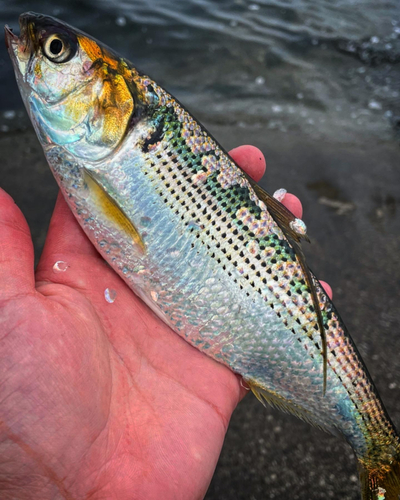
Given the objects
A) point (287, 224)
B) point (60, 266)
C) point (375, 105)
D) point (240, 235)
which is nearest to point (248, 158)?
point (287, 224)

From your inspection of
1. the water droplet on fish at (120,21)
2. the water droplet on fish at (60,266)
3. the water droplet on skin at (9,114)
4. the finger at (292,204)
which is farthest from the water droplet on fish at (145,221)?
the water droplet on fish at (120,21)

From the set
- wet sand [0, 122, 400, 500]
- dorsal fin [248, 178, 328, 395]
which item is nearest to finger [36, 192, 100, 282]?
dorsal fin [248, 178, 328, 395]

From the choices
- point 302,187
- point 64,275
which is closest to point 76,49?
point 64,275

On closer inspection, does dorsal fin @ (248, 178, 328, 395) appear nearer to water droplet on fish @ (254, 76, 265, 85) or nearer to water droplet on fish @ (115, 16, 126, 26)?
water droplet on fish @ (254, 76, 265, 85)

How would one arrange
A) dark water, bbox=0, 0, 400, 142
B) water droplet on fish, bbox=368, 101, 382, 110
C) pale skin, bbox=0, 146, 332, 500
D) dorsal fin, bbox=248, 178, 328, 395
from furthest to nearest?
water droplet on fish, bbox=368, 101, 382, 110, dark water, bbox=0, 0, 400, 142, dorsal fin, bbox=248, 178, 328, 395, pale skin, bbox=0, 146, 332, 500

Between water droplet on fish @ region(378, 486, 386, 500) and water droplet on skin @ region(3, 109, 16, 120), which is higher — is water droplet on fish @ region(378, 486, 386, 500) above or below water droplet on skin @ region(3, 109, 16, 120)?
below

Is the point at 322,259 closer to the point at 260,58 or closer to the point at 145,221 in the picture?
the point at 145,221

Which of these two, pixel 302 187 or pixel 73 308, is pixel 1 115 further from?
pixel 73 308

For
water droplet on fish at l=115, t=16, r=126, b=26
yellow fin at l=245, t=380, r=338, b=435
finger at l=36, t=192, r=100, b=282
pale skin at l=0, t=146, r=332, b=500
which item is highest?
water droplet on fish at l=115, t=16, r=126, b=26

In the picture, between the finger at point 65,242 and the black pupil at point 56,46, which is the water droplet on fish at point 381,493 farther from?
the black pupil at point 56,46
